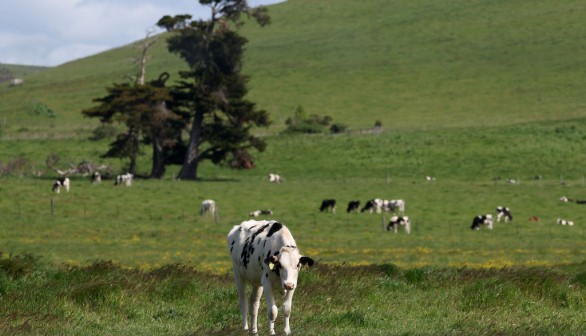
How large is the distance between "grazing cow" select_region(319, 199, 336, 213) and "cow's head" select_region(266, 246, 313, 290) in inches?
1539

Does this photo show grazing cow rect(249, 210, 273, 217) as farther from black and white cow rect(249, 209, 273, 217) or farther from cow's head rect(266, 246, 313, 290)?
cow's head rect(266, 246, 313, 290)

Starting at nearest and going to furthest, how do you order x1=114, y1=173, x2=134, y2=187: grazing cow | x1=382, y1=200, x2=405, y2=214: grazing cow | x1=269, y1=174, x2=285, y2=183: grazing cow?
x1=382, y1=200, x2=405, y2=214: grazing cow → x1=114, y1=173, x2=134, y2=187: grazing cow → x1=269, y1=174, x2=285, y2=183: grazing cow

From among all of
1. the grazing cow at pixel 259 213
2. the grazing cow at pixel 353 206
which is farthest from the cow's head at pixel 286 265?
the grazing cow at pixel 353 206

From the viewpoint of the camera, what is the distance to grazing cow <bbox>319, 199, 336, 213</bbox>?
53.6m

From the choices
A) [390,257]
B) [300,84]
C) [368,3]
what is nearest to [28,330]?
[390,257]

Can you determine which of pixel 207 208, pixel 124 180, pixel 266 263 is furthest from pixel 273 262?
pixel 124 180

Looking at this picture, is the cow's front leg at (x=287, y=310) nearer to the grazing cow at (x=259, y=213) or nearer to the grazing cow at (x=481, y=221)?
the grazing cow at (x=481, y=221)

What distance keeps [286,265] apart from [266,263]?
375 mm

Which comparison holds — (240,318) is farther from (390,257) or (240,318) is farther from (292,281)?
(390,257)

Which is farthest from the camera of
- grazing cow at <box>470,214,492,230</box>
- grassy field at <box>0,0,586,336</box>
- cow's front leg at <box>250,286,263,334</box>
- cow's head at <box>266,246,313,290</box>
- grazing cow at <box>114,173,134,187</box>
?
grazing cow at <box>114,173,134,187</box>

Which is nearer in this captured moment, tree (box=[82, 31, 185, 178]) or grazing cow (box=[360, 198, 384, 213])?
grazing cow (box=[360, 198, 384, 213])

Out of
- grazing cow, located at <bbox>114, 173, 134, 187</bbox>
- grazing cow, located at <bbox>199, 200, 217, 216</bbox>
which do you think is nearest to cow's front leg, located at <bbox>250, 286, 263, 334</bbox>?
grazing cow, located at <bbox>199, 200, 217, 216</bbox>

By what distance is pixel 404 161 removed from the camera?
8044cm

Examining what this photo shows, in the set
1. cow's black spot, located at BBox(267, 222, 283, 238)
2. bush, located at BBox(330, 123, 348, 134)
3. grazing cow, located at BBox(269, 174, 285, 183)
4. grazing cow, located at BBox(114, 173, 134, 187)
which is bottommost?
cow's black spot, located at BBox(267, 222, 283, 238)
